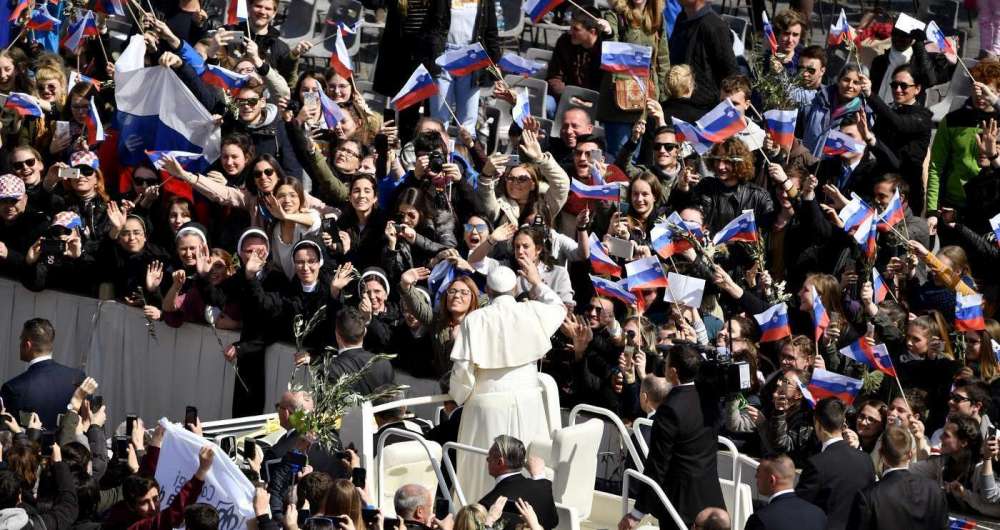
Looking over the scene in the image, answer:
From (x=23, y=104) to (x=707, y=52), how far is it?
6.31m

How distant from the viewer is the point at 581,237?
17.1 meters

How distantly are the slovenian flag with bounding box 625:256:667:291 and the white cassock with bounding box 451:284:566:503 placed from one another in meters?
1.58

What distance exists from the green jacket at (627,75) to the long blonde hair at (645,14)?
0.12ft

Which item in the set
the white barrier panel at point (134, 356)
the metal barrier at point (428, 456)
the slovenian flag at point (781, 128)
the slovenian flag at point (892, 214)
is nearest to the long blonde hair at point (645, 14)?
the slovenian flag at point (781, 128)

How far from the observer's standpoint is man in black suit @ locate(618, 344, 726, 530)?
1390 centimetres

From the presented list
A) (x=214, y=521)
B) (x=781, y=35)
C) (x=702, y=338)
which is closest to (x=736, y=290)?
(x=702, y=338)

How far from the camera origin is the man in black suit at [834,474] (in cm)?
1338

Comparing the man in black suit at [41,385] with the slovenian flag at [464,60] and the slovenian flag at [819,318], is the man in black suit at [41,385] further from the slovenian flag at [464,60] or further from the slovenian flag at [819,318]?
the slovenian flag at [819,318]

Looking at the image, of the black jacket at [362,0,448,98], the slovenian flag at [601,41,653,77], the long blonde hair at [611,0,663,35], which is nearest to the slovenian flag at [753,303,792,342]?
the slovenian flag at [601,41,653,77]

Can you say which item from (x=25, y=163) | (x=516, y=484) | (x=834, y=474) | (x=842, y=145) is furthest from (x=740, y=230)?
(x=25, y=163)

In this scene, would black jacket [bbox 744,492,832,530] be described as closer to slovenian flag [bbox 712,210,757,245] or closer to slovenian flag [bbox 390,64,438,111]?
slovenian flag [bbox 712,210,757,245]

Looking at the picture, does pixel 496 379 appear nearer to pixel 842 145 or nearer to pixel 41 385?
pixel 41 385

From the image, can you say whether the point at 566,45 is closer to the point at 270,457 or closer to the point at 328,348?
the point at 328,348

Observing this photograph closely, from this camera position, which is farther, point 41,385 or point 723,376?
point 41,385
